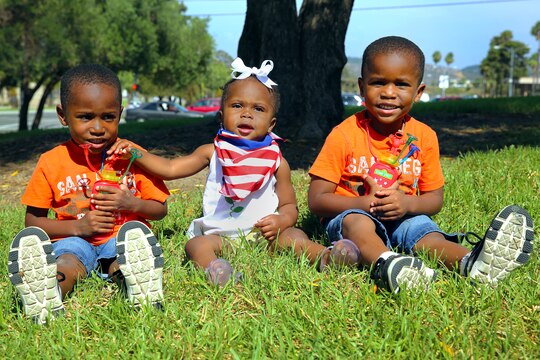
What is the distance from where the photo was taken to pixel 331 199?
3.49m

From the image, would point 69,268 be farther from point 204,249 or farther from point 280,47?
point 280,47

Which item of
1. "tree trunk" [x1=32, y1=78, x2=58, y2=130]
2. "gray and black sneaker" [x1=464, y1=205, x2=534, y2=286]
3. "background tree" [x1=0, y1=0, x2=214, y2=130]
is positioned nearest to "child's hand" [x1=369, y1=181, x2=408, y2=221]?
"gray and black sneaker" [x1=464, y1=205, x2=534, y2=286]

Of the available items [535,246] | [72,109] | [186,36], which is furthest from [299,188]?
[186,36]

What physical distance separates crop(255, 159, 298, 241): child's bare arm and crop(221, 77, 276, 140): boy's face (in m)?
0.28

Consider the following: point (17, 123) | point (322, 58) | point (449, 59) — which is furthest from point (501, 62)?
point (322, 58)

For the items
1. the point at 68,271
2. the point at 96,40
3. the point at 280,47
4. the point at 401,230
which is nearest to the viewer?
the point at 68,271

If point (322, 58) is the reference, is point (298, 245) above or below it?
below

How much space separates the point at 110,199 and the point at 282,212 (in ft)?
3.32

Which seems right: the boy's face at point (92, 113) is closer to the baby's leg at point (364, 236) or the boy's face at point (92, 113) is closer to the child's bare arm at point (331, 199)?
the child's bare arm at point (331, 199)

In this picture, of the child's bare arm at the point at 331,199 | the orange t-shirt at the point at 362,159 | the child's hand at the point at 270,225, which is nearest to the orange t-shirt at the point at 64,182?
the child's hand at the point at 270,225

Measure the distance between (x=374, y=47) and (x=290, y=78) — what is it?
463 centimetres

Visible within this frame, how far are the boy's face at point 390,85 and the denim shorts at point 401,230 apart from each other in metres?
0.60

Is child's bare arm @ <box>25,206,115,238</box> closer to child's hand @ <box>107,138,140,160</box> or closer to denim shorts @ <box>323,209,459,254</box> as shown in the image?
child's hand @ <box>107,138,140,160</box>

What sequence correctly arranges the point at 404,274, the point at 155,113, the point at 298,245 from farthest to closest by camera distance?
1. the point at 155,113
2. the point at 298,245
3. the point at 404,274
